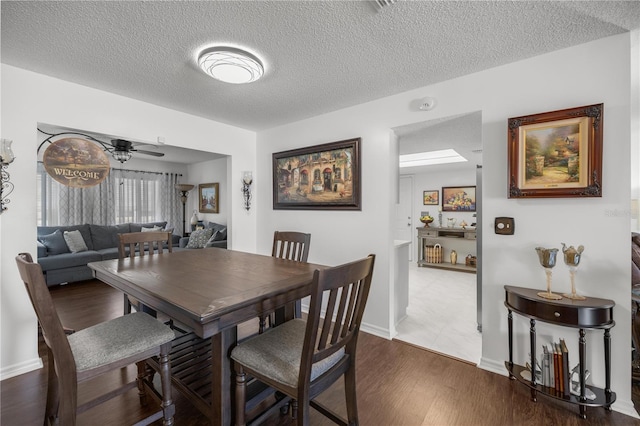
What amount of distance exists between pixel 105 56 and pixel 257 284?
1993 mm

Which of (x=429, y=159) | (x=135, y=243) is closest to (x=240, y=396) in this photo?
(x=135, y=243)

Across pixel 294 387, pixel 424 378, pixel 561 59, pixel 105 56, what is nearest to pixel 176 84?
pixel 105 56

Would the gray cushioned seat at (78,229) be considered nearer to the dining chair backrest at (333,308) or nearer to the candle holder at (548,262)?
the dining chair backrest at (333,308)

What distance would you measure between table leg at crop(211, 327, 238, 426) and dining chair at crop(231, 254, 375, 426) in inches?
1.9

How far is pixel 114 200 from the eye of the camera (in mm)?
5887

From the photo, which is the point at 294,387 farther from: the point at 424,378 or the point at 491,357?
the point at 491,357

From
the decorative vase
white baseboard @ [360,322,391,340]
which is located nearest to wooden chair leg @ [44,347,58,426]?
white baseboard @ [360,322,391,340]

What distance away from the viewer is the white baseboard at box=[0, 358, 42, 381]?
2.03 m

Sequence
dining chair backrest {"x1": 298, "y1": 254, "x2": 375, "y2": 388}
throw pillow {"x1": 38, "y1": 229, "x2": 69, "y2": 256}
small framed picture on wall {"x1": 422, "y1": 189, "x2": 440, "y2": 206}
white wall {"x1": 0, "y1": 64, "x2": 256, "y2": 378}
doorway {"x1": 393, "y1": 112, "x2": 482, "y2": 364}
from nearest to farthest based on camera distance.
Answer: dining chair backrest {"x1": 298, "y1": 254, "x2": 375, "y2": 388} < white wall {"x1": 0, "y1": 64, "x2": 256, "y2": 378} < doorway {"x1": 393, "y1": 112, "x2": 482, "y2": 364} < throw pillow {"x1": 38, "y1": 229, "x2": 69, "y2": 256} < small framed picture on wall {"x1": 422, "y1": 189, "x2": 440, "y2": 206}

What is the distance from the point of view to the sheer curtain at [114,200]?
521 centimetres

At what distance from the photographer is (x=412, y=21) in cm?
161

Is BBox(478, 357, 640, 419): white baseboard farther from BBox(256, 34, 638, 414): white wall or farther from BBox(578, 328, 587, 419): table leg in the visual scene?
BBox(578, 328, 587, 419): table leg

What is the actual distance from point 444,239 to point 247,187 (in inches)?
181

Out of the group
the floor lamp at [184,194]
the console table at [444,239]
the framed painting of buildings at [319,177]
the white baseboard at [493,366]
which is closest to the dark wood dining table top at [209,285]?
the framed painting of buildings at [319,177]
